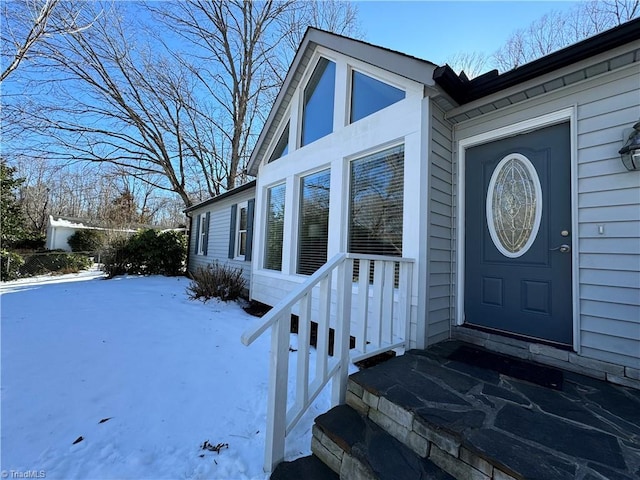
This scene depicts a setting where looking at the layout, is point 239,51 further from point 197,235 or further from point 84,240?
point 84,240

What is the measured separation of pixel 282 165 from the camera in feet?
17.9

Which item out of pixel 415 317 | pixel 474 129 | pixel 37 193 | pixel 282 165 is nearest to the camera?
pixel 415 317

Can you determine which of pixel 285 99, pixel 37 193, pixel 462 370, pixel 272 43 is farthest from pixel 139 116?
pixel 462 370

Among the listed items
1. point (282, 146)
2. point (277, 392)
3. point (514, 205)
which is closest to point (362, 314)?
point (277, 392)

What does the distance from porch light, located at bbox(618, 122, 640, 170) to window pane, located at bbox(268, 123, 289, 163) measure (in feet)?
15.2

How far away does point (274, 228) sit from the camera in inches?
227

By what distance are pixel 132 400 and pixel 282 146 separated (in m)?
4.76

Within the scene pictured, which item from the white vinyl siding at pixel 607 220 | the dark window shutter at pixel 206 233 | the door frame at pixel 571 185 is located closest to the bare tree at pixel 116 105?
the dark window shutter at pixel 206 233

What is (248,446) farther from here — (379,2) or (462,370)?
(379,2)

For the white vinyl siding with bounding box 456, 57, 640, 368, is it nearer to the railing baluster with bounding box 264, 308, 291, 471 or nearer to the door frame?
the door frame

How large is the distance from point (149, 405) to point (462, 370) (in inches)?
102

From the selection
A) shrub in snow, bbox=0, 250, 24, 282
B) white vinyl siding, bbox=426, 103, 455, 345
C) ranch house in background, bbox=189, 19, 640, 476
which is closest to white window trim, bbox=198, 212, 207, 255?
shrub in snow, bbox=0, 250, 24, 282

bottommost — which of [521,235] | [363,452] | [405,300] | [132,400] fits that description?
[132,400]

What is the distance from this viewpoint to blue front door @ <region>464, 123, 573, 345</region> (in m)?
2.53
